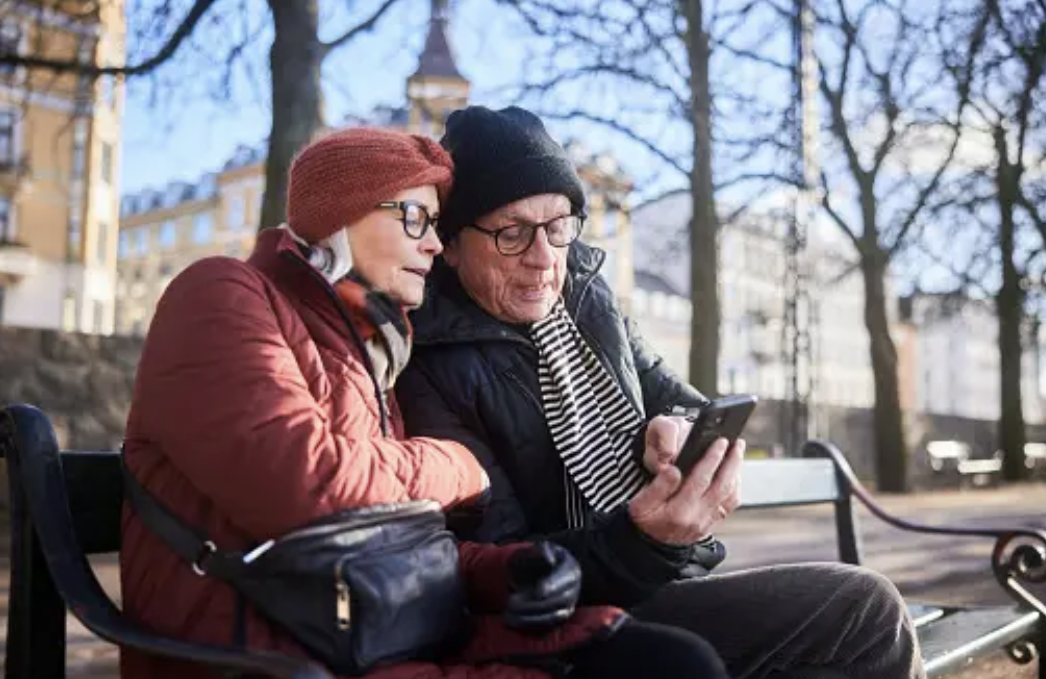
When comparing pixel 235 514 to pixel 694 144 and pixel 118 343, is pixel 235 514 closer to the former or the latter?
pixel 118 343

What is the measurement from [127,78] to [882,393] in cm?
1278

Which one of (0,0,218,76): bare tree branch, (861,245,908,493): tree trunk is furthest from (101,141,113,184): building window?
(0,0,218,76): bare tree branch

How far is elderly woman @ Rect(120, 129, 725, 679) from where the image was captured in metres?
1.76

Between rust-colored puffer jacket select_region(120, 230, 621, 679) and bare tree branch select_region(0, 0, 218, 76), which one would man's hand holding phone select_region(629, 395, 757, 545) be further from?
bare tree branch select_region(0, 0, 218, 76)

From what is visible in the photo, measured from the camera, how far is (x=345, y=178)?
7.07 ft

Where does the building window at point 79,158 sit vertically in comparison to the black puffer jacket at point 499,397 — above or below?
above

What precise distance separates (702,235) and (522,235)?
1013 centimetres

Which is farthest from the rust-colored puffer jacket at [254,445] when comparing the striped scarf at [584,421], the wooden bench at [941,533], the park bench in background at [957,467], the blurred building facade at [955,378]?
the blurred building facade at [955,378]

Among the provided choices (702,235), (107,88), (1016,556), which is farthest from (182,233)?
(1016,556)

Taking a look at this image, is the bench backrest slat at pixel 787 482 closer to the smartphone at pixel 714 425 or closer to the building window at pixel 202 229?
the smartphone at pixel 714 425

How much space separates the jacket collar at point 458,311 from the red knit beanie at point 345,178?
1.44 ft

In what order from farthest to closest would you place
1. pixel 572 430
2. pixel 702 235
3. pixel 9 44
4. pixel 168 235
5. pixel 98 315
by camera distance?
1. pixel 168 235
2. pixel 98 315
3. pixel 702 235
4. pixel 9 44
5. pixel 572 430

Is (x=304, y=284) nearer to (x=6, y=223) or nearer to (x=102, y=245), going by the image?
(x=6, y=223)

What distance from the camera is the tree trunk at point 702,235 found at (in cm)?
1189
